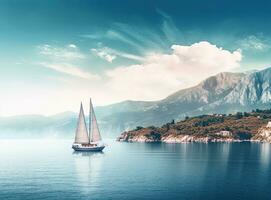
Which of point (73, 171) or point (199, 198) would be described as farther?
point (73, 171)

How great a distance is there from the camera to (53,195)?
12106 cm

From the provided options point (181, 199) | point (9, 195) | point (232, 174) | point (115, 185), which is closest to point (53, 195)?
point (9, 195)

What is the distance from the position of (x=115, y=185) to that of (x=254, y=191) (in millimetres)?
48777

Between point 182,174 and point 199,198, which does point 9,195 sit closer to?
point 199,198

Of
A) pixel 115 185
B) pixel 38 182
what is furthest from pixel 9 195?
pixel 115 185

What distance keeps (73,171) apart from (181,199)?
81.1m

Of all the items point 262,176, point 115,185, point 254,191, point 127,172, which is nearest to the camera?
point 254,191

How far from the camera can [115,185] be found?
454 feet

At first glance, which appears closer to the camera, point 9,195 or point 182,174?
point 9,195

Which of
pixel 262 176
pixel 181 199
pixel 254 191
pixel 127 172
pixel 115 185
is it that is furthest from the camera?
pixel 127 172

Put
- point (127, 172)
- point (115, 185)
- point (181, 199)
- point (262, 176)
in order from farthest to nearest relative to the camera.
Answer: point (127, 172), point (262, 176), point (115, 185), point (181, 199)

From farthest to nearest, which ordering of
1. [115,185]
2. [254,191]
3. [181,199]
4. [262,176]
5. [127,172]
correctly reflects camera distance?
1. [127,172]
2. [262,176]
3. [115,185]
4. [254,191]
5. [181,199]

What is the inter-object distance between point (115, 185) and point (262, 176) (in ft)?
213

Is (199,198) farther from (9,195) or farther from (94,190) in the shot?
(9,195)
